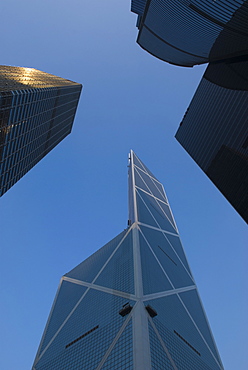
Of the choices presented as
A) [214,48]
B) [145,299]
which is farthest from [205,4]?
[145,299]

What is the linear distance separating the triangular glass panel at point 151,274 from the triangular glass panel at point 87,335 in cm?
752

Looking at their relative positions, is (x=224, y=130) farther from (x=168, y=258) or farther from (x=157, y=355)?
(x=157, y=355)

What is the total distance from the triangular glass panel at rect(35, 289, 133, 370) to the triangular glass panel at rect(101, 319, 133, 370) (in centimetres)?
209

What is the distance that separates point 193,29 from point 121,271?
54762mm

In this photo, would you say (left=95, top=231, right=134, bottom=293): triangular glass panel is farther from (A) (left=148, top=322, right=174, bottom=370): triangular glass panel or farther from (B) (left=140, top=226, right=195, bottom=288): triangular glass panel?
(A) (left=148, top=322, right=174, bottom=370): triangular glass panel

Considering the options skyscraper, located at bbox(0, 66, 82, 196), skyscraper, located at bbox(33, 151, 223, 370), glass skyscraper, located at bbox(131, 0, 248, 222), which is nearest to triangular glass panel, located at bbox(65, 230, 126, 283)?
skyscraper, located at bbox(33, 151, 223, 370)

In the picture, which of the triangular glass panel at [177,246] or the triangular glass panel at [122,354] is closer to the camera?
the triangular glass panel at [122,354]

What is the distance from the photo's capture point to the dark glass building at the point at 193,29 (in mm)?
45312

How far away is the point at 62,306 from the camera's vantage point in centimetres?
6869

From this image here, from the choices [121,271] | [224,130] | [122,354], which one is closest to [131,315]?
[122,354]

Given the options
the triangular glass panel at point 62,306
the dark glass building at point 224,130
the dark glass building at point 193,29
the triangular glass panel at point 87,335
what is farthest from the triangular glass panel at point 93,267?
the dark glass building at point 193,29

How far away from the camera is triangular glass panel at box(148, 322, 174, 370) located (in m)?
37.0

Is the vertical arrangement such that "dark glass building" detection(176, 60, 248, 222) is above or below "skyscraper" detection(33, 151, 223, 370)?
above

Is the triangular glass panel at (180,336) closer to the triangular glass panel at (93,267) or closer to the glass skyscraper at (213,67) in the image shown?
the triangular glass panel at (93,267)
